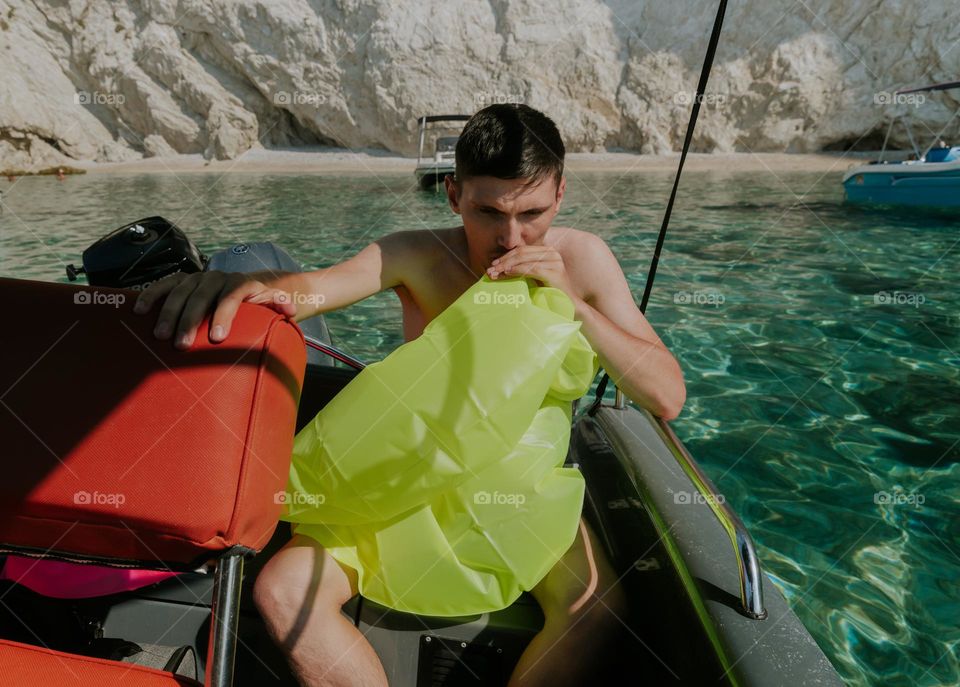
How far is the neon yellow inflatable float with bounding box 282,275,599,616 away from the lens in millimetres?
1179

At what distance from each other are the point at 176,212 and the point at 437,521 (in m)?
12.1

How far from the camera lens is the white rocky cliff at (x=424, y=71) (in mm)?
19688

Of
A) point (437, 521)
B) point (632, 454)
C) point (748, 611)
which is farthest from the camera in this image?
point (632, 454)

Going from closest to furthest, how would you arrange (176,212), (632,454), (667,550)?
(667,550)
(632,454)
(176,212)

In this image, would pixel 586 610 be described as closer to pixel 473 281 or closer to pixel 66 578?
pixel 473 281

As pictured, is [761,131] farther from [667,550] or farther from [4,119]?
[4,119]

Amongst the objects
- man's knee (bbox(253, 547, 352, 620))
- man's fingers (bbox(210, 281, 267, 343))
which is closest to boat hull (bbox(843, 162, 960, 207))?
man's knee (bbox(253, 547, 352, 620))

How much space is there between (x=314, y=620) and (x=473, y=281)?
39.2 inches

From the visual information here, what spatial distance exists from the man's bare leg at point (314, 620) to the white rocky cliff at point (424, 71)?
2020 centimetres

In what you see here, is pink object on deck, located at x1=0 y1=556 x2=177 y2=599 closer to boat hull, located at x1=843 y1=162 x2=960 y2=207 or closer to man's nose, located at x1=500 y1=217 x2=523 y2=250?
man's nose, located at x1=500 y1=217 x2=523 y2=250

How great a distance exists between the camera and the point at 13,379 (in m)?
0.84

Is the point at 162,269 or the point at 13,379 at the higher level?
the point at 13,379

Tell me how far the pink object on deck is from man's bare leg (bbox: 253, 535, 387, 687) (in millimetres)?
285

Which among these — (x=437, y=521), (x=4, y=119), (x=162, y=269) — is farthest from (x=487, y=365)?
(x=4, y=119)
